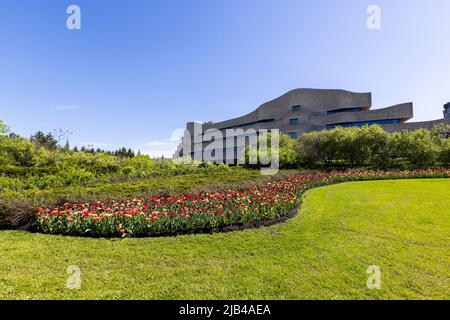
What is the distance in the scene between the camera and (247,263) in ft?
12.0

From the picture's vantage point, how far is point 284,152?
22797 millimetres

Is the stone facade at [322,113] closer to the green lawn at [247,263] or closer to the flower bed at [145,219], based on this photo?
the green lawn at [247,263]

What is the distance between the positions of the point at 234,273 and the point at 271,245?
130 cm

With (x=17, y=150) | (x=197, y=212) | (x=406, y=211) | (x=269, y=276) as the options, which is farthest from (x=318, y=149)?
(x=17, y=150)

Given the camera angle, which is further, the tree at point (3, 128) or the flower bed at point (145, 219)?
the tree at point (3, 128)

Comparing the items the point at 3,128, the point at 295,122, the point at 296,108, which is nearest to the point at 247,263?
→ the point at 3,128

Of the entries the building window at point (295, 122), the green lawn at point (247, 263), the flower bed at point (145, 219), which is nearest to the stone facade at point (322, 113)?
the building window at point (295, 122)

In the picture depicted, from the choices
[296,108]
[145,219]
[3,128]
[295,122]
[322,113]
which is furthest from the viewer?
[296,108]

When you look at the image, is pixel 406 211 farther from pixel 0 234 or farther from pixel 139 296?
pixel 0 234

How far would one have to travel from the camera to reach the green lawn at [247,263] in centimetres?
289

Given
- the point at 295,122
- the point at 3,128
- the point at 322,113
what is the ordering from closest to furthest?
1. the point at 3,128
2. the point at 322,113
3. the point at 295,122

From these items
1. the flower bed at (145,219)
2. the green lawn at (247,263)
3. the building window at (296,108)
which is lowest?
the green lawn at (247,263)

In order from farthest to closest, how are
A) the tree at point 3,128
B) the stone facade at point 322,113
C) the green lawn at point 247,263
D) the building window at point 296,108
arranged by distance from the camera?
the building window at point 296,108 < the stone facade at point 322,113 < the tree at point 3,128 < the green lawn at point 247,263

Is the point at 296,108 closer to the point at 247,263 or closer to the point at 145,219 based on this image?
the point at 145,219
